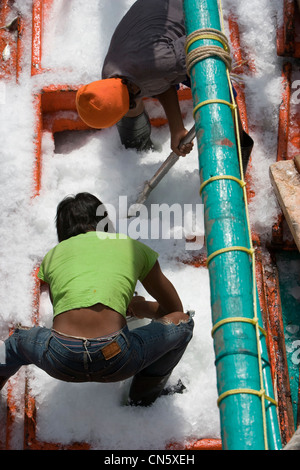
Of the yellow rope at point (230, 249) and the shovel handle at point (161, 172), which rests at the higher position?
the shovel handle at point (161, 172)

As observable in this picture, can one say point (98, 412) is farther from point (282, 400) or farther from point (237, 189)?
point (237, 189)

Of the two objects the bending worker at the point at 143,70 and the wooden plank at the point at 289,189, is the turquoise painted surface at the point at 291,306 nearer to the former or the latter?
the wooden plank at the point at 289,189

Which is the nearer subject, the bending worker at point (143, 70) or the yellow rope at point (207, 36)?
the yellow rope at point (207, 36)

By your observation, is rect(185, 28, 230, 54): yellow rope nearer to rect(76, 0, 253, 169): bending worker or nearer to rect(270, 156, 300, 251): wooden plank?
rect(76, 0, 253, 169): bending worker

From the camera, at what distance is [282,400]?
2895 millimetres

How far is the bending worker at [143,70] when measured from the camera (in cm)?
297

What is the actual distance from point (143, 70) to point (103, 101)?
0.84 feet

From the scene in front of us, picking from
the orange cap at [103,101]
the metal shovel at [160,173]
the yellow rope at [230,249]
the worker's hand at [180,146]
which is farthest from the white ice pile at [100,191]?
the yellow rope at [230,249]

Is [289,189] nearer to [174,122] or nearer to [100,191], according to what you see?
[174,122]

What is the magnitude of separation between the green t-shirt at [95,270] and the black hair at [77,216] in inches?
2.2

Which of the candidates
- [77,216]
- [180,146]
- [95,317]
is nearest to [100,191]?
[180,146]

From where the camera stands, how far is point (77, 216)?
2.58m

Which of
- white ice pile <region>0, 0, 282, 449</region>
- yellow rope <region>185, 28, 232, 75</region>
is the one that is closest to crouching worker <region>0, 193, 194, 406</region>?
white ice pile <region>0, 0, 282, 449</region>
